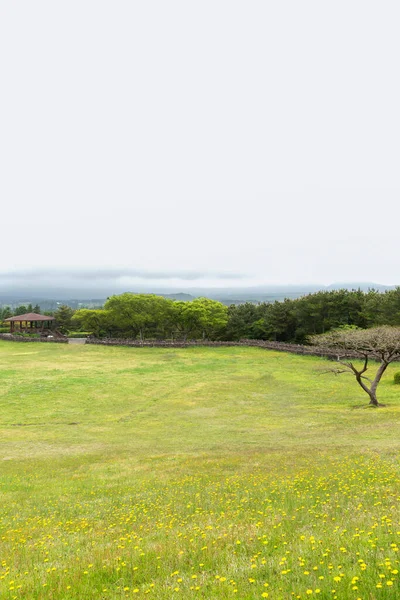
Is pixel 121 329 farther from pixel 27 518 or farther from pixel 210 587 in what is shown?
pixel 210 587

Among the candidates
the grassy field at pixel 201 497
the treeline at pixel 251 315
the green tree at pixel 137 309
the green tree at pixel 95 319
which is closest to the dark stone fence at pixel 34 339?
the green tree at pixel 95 319

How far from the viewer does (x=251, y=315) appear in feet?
372

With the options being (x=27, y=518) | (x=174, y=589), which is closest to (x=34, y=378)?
(x=27, y=518)

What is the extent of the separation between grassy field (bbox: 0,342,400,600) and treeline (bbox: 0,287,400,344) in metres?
47.8

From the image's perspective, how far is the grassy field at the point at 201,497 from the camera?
7.72 meters

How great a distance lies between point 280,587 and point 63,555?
615 centimetres

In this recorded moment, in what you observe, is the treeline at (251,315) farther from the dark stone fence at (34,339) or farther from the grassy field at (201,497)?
the grassy field at (201,497)

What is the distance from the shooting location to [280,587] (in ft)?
22.7

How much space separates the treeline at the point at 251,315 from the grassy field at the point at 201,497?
47.8m

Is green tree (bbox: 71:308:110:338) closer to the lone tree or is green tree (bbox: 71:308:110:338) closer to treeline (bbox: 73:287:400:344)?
treeline (bbox: 73:287:400:344)

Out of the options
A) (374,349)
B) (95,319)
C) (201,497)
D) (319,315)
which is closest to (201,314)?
(319,315)

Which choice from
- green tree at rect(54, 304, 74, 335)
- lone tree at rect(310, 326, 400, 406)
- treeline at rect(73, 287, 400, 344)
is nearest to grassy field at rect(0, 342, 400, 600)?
lone tree at rect(310, 326, 400, 406)

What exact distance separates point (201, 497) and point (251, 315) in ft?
328

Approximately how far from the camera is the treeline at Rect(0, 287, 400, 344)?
90.4 m
